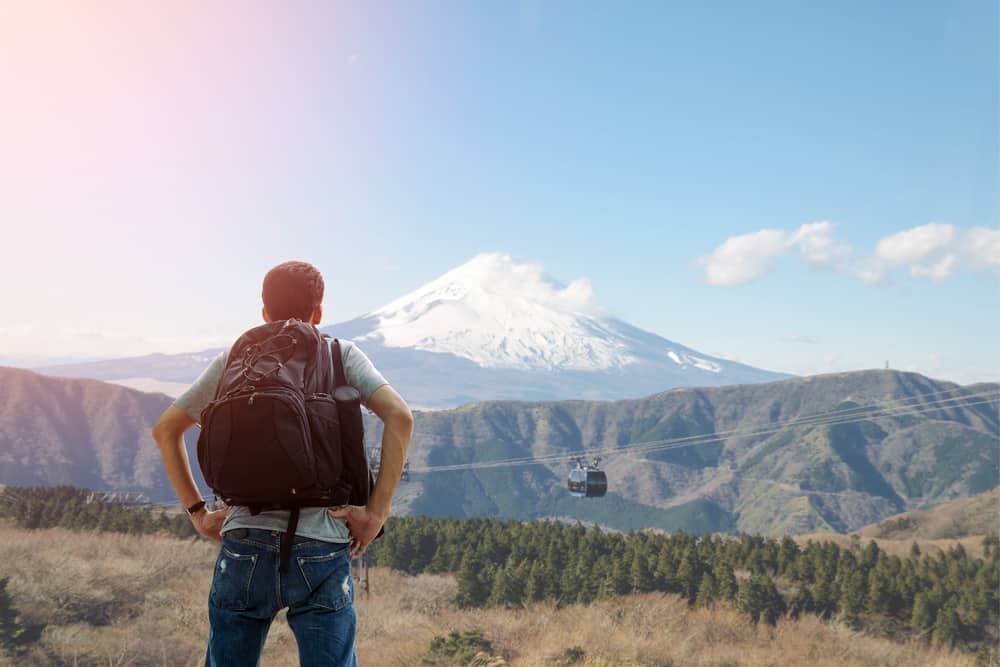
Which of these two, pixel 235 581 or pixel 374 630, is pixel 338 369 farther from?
pixel 374 630

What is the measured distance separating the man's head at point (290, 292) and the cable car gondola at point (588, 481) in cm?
4825

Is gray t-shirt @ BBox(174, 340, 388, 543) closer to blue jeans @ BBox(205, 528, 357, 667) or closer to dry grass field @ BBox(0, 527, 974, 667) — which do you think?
blue jeans @ BBox(205, 528, 357, 667)

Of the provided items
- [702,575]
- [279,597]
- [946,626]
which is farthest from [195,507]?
[946,626]

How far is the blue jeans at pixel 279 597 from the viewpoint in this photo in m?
2.94

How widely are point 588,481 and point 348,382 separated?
51320 millimetres

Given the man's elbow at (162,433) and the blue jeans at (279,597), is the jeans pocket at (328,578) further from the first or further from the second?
the man's elbow at (162,433)

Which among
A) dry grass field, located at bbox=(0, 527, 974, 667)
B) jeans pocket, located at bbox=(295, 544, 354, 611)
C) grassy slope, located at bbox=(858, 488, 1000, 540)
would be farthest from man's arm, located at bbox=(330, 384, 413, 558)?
grassy slope, located at bbox=(858, 488, 1000, 540)

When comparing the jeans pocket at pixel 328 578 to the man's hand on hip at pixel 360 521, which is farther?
the man's hand on hip at pixel 360 521

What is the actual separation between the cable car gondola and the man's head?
48.3 m

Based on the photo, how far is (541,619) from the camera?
13977mm

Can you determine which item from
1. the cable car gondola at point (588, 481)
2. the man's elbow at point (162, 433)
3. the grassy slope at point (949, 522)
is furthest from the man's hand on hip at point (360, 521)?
the grassy slope at point (949, 522)

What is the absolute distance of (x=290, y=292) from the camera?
3.38 metres

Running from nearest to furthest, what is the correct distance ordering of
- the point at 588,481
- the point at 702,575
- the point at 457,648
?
the point at 457,648
the point at 702,575
the point at 588,481

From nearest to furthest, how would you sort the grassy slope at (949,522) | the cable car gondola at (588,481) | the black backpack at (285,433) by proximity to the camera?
the black backpack at (285,433) < the cable car gondola at (588,481) < the grassy slope at (949,522)
